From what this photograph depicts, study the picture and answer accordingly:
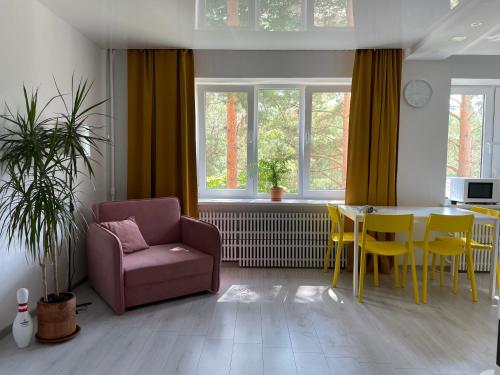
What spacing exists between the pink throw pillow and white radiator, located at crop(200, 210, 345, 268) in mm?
924

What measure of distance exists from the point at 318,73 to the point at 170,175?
203cm

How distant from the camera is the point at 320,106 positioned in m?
4.38

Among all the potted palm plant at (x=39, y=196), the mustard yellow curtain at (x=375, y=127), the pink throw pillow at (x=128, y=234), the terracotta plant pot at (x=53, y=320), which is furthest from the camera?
the mustard yellow curtain at (x=375, y=127)

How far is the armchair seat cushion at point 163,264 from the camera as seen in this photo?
9.66 feet

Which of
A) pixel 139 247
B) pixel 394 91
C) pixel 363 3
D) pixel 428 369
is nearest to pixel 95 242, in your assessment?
pixel 139 247

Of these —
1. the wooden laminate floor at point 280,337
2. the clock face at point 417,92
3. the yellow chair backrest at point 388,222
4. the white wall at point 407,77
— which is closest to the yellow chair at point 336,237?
the wooden laminate floor at point 280,337

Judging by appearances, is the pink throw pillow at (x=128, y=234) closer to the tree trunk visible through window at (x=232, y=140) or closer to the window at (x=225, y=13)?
the tree trunk visible through window at (x=232, y=140)

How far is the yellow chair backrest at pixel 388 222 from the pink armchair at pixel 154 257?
1356 millimetres

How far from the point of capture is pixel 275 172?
4289 mm

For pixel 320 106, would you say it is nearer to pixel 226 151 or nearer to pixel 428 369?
pixel 226 151

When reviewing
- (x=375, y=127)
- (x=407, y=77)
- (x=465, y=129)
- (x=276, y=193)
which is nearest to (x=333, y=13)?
(x=375, y=127)

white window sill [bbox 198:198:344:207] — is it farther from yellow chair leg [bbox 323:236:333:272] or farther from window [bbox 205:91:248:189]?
yellow chair leg [bbox 323:236:333:272]

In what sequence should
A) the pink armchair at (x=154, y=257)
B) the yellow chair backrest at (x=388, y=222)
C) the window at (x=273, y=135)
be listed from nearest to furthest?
the pink armchair at (x=154, y=257)
the yellow chair backrest at (x=388, y=222)
the window at (x=273, y=135)

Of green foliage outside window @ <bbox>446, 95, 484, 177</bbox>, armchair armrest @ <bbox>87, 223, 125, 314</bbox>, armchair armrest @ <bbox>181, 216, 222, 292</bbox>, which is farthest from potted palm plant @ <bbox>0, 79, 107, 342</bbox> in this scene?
green foliage outside window @ <bbox>446, 95, 484, 177</bbox>
